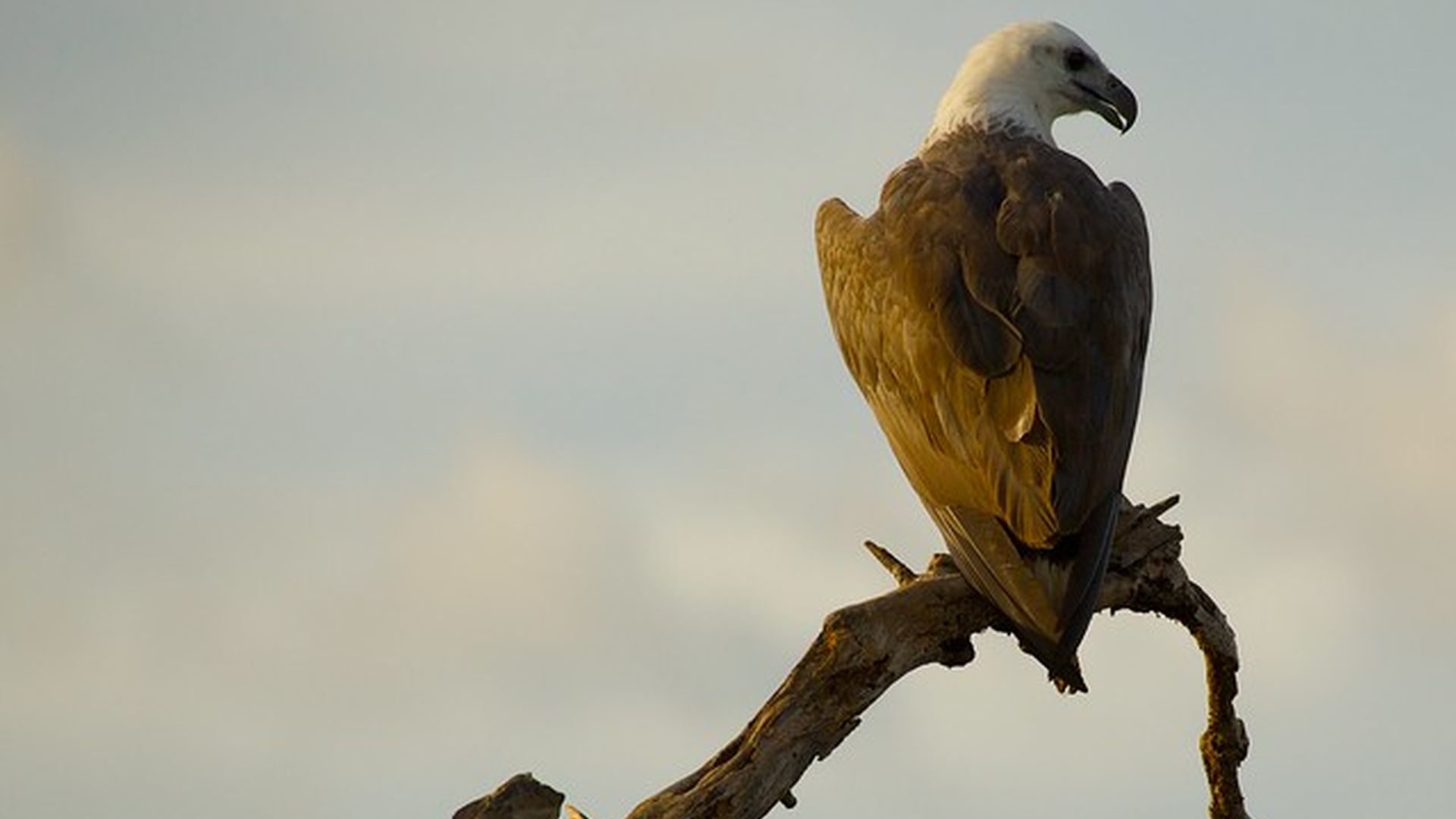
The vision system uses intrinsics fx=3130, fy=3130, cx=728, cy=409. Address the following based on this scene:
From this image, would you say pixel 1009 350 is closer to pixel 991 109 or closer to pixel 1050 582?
pixel 1050 582

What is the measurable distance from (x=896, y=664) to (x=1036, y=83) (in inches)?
173

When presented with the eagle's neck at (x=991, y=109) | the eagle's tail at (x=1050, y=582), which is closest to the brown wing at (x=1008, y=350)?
the eagle's tail at (x=1050, y=582)

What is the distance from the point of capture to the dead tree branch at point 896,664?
9.35m

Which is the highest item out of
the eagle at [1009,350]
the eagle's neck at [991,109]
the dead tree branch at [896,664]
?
the eagle's neck at [991,109]

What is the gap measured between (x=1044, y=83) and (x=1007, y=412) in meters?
3.16

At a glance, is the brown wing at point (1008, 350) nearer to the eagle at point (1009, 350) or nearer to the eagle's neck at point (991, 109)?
the eagle at point (1009, 350)

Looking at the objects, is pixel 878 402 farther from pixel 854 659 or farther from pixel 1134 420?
pixel 854 659

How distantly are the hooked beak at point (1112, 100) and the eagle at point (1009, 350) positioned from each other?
1139mm

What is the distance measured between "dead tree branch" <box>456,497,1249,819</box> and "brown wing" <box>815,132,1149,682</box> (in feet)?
0.75

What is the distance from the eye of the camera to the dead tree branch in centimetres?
935

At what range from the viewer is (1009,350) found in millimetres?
11023

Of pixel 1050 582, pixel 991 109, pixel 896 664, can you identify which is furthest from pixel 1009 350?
pixel 991 109

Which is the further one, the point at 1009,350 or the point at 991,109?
the point at 991,109

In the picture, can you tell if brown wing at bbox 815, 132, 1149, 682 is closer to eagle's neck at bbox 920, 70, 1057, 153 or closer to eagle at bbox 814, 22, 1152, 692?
eagle at bbox 814, 22, 1152, 692
